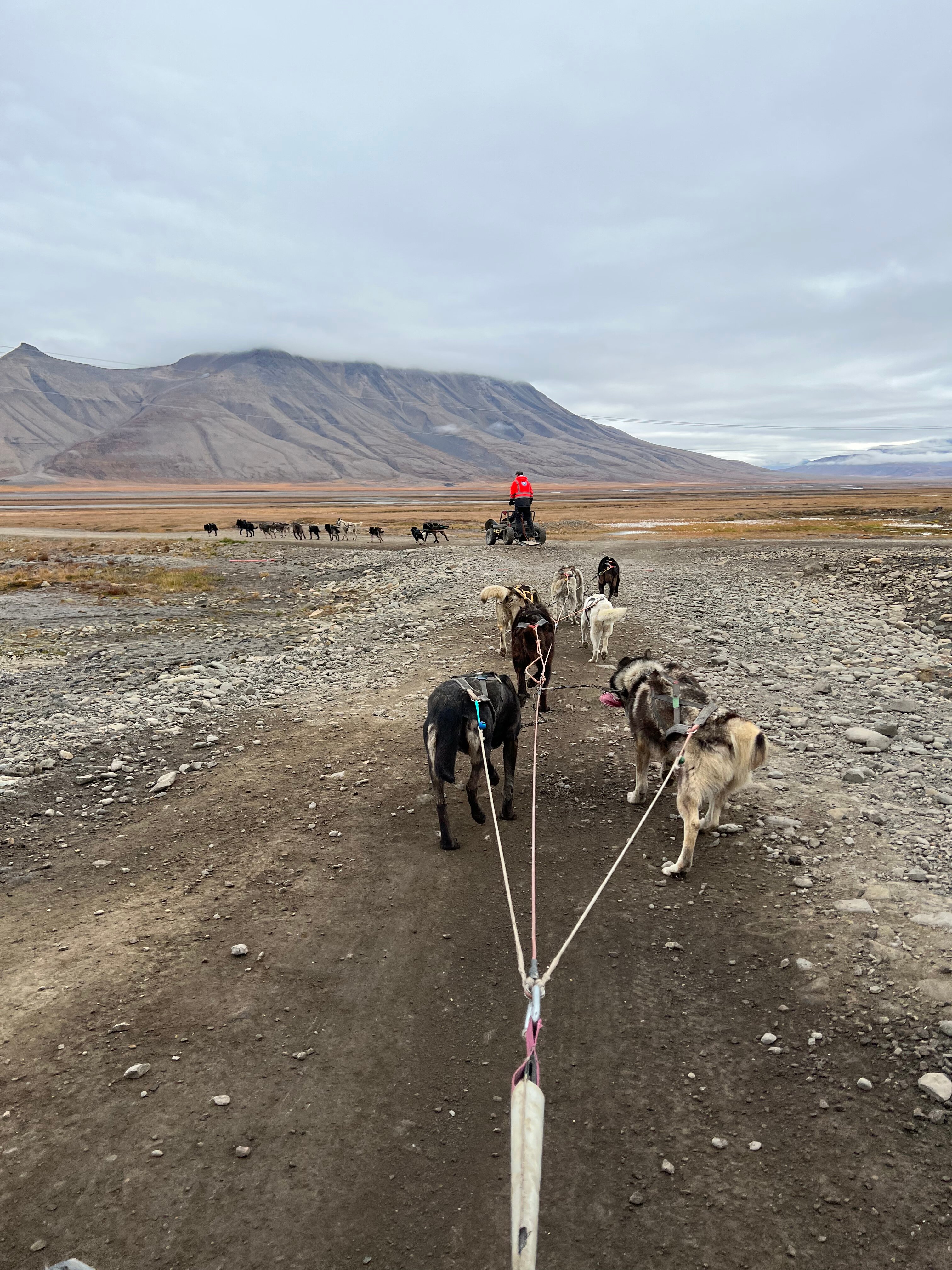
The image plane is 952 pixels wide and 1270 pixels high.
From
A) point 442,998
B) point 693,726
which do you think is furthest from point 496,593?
point 442,998

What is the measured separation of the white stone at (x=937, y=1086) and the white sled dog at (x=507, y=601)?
8.21 m

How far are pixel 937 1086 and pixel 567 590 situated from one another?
→ 11065 mm

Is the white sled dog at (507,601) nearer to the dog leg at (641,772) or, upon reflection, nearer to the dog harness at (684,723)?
the dog leg at (641,772)

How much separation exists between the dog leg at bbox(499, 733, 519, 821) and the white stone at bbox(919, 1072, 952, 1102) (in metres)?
3.49

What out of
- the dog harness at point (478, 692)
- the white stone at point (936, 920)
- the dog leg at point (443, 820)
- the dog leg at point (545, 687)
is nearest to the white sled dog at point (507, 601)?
the dog leg at point (545, 687)

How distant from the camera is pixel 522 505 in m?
28.5

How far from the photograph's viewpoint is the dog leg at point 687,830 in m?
5.20

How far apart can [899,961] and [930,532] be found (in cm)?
3358

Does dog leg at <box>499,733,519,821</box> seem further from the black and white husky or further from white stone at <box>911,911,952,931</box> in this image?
white stone at <box>911,911,952,931</box>

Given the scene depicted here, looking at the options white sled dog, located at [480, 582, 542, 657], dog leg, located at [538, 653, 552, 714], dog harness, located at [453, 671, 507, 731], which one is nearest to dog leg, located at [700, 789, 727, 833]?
dog harness, located at [453, 671, 507, 731]

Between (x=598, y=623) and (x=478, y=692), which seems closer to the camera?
(x=478, y=692)

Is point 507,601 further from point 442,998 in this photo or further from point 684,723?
point 442,998

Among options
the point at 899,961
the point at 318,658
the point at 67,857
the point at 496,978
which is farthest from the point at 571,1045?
the point at 318,658

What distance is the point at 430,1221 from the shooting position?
2.84 m
